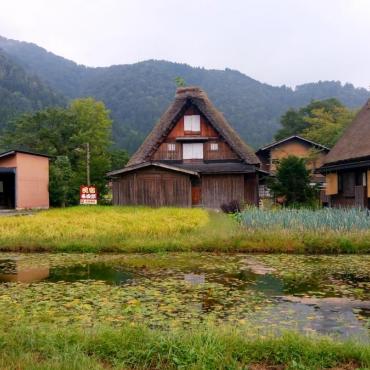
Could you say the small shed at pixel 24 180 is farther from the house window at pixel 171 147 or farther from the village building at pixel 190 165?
the house window at pixel 171 147

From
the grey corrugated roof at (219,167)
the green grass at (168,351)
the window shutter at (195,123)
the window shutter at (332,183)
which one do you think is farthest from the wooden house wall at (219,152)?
the green grass at (168,351)

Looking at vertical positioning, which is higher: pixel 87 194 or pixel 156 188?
pixel 156 188

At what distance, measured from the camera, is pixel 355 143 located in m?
19.8

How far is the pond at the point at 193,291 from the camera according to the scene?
242 inches

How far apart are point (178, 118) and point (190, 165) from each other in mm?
2948

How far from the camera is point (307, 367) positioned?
4.36 m

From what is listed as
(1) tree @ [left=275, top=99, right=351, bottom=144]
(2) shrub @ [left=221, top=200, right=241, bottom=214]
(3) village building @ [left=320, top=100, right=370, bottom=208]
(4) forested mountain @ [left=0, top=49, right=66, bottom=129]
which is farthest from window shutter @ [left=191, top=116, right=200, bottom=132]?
(4) forested mountain @ [left=0, top=49, right=66, bottom=129]

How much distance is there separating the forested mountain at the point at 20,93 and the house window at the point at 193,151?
45.6 meters

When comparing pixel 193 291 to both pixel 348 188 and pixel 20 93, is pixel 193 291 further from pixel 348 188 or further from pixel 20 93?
pixel 20 93

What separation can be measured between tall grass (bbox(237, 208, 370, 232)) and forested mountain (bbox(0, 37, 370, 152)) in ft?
172

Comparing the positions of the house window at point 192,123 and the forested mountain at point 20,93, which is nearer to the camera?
the house window at point 192,123

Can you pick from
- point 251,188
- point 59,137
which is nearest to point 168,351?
point 251,188

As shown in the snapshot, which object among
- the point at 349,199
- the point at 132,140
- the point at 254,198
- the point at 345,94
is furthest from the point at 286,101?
the point at 349,199

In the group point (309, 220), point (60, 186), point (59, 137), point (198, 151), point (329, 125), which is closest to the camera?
point (309, 220)
